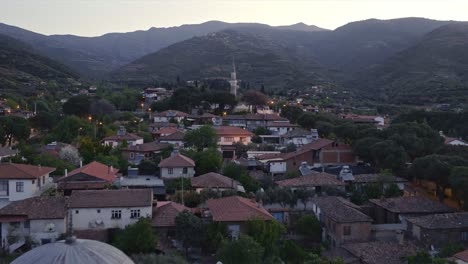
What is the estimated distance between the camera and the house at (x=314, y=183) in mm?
29766

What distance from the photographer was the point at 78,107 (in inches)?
2383

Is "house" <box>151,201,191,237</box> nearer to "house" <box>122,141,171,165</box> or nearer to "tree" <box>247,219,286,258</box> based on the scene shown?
"tree" <box>247,219,286,258</box>

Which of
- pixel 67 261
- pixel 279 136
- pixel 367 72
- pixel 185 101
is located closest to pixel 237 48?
pixel 367 72

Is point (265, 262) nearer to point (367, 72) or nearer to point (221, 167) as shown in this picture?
point (221, 167)

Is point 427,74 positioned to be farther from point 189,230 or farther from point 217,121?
point 189,230

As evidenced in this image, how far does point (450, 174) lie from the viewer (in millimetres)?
28969

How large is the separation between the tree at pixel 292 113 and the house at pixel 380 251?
38.2 metres

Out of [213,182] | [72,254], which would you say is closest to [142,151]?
[213,182]

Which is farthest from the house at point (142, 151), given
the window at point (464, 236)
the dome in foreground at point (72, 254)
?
the dome in foreground at point (72, 254)

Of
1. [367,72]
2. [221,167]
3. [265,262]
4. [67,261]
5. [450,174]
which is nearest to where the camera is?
[67,261]

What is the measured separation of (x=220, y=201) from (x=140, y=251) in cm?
531

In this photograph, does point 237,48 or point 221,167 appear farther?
point 237,48

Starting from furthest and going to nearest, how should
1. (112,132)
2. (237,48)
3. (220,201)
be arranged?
(237,48) → (112,132) → (220,201)

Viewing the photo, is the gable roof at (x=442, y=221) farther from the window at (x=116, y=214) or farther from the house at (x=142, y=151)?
the house at (x=142, y=151)
